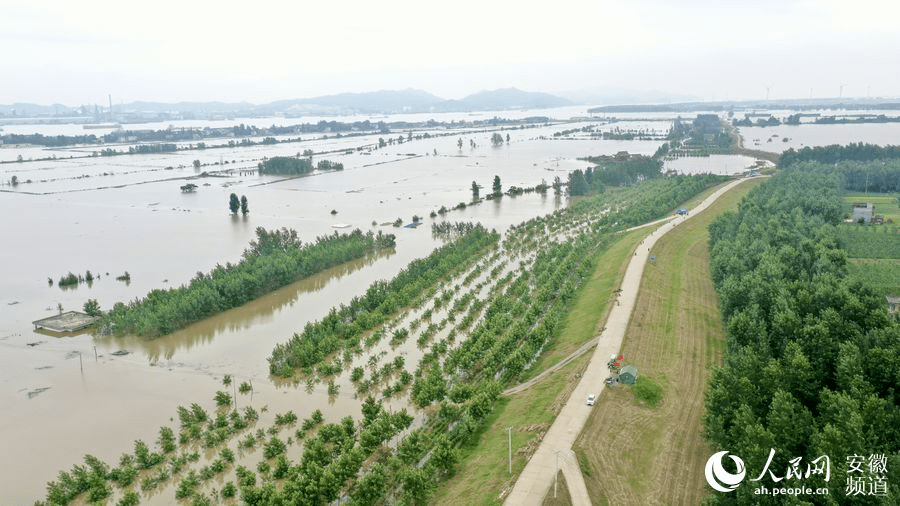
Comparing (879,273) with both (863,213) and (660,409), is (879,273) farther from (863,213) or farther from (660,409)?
(660,409)

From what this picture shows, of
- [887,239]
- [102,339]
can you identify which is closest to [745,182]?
[887,239]

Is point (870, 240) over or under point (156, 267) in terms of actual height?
over

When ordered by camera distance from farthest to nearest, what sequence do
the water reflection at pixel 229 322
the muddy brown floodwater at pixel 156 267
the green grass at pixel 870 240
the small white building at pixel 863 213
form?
the small white building at pixel 863 213 < the green grass at pixel 870 240 < the water reflection at pixel 229 322 < the muddy brown floodwater at pixel 156 267

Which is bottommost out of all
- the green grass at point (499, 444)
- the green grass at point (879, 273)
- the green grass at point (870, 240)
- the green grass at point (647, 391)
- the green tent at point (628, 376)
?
the green grass at point (499, 444)

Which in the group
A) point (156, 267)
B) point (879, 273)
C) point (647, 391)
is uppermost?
point (879, 273)

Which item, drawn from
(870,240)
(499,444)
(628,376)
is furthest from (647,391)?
(870,240)

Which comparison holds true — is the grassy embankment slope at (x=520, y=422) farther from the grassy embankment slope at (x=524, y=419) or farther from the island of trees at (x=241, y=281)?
the island of trees at (x=241, y=281)

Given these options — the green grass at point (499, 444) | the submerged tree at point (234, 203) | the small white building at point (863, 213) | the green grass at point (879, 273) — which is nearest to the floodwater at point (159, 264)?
the submerged tree at point (234, 203)

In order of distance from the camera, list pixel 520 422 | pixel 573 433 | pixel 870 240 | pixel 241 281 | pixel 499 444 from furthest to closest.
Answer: pixel 870 240, pixel 241 281, pixel 520 422, pixel 499 444, pixel 573 433
